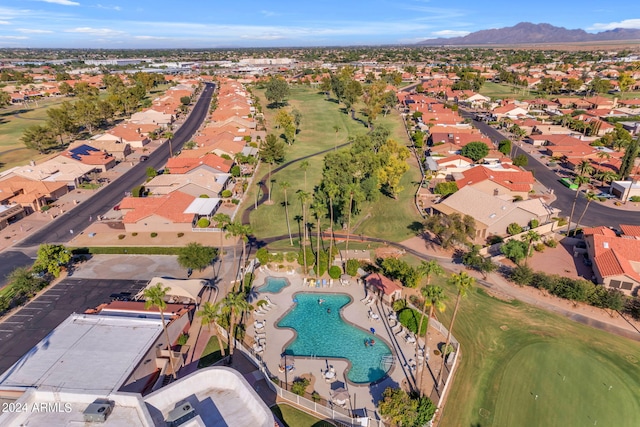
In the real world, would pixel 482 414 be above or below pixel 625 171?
below

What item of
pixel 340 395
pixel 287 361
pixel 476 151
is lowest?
pixel 287 361

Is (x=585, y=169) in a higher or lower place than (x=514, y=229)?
higher

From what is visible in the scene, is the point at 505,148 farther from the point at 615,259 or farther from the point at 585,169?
the point at 615,259

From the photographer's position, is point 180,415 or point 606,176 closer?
point 180,415

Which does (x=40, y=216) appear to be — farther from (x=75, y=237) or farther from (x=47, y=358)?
(x=47, y=358)

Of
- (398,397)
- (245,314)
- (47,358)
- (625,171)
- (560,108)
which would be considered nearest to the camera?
(398,397)

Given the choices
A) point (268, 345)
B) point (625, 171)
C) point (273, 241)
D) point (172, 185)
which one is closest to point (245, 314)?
point (268, 345)

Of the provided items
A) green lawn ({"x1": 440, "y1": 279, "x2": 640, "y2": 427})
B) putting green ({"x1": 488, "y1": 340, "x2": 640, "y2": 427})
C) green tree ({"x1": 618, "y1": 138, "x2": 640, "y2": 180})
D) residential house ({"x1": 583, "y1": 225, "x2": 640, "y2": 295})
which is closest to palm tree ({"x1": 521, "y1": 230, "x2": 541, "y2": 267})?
residential house ({"x1": 583, "y1": 225, "x2": 640, "y2": 295})

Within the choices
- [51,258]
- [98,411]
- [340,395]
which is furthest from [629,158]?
[51,258]
